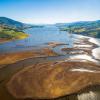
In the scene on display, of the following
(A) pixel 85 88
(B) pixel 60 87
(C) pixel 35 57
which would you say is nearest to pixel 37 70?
(B) pixel 60 87

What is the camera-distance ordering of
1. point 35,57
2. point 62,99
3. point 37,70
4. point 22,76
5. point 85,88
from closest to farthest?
point 62,99, point 85,88, point 22,76, point 37,70, point 35,57

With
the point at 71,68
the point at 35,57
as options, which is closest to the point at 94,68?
the point at 71,68

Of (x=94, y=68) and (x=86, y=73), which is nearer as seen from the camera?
(x=86, y=73)

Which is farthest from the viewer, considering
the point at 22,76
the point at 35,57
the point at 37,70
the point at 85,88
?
the point at 35,57

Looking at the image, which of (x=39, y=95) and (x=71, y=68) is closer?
(x=39, y=95)

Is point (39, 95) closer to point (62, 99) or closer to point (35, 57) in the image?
point (62, 99)

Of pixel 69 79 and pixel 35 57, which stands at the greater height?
pixel 69 79

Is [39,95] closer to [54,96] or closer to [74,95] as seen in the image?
[54,96]

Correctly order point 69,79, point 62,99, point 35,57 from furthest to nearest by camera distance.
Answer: point 35,57
point 69,79
point 62,99

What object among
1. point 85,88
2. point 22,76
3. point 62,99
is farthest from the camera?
point 22,76
